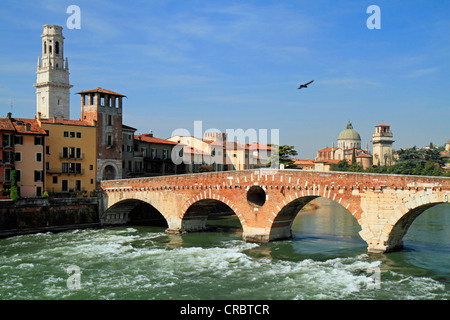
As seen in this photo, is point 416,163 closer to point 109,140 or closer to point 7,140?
point 109,140

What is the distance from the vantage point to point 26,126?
4350 cm

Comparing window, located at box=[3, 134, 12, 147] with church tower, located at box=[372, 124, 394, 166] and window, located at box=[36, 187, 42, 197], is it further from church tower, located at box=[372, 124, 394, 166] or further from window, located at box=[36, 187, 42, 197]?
church tower, located at box=[372, 124, 394, 166]

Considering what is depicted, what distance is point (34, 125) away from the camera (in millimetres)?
45344

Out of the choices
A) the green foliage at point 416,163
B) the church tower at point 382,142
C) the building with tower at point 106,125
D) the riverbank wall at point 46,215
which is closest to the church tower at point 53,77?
the building with tower at point 106,125

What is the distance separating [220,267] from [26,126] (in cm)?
2725

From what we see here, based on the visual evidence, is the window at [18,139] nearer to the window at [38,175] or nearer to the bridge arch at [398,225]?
the window at [38,175]

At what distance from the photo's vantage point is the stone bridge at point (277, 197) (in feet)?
85.7

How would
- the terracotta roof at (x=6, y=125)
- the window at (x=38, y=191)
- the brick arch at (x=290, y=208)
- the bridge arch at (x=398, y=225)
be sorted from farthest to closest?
1. the window at (x=38, y=191)
2. the terracotta roof at (x=6, y=125)
3. the brick arch at (x=290, y=208)
4. the bridge arch at (x=398, y=225)

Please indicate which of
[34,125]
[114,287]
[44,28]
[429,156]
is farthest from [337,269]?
[429,156]

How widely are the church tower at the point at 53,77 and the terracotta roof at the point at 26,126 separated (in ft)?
109

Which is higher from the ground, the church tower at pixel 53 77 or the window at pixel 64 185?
→ the church tower at pixel 53 77

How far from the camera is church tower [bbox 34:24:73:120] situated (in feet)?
256
